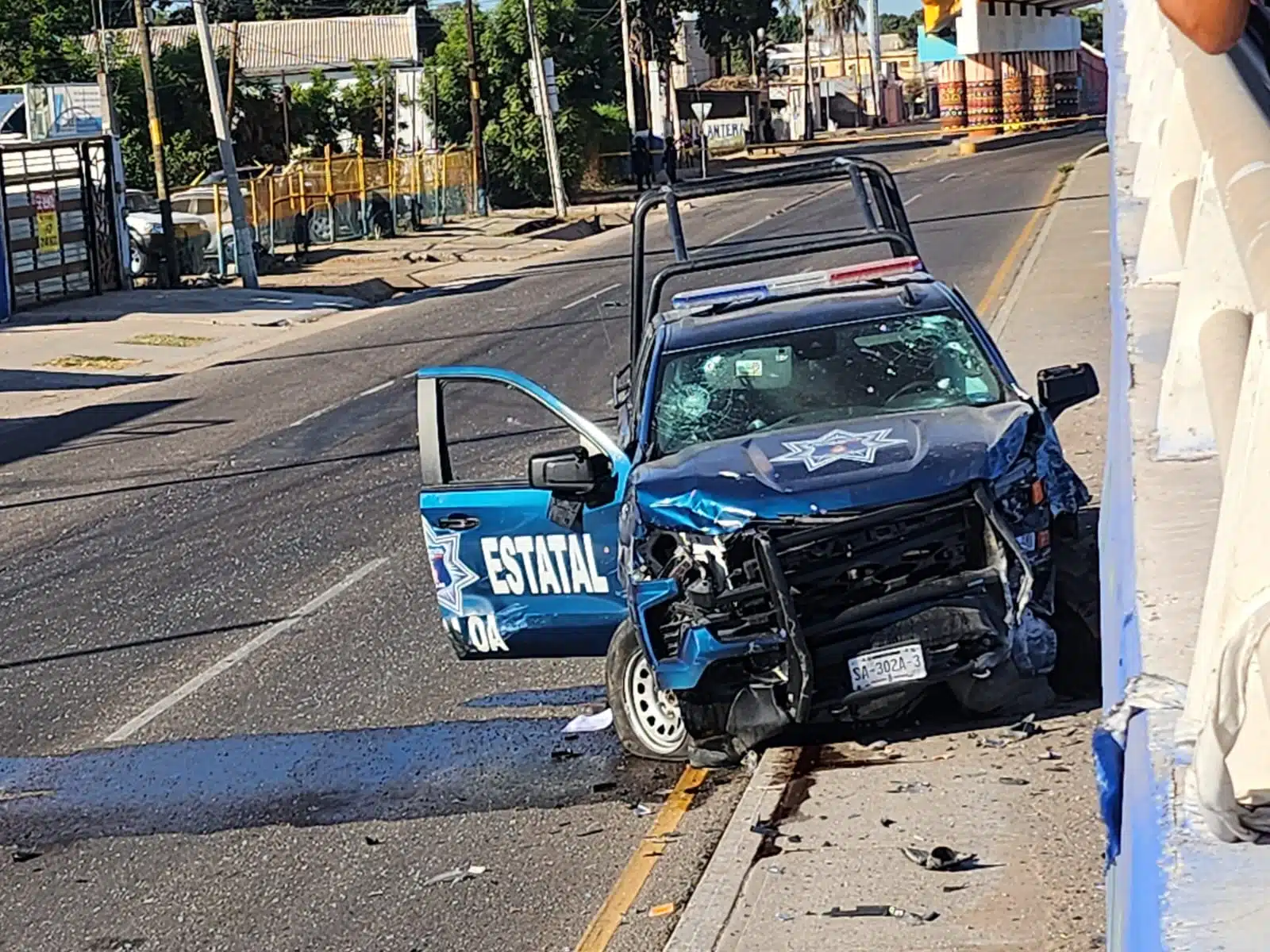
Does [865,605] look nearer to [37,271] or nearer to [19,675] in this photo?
[19,675]

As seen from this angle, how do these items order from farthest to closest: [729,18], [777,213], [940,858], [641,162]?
[729,18] < [641,162] < [777,213] < [940,858]

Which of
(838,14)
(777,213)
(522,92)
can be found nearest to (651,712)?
(777,213)

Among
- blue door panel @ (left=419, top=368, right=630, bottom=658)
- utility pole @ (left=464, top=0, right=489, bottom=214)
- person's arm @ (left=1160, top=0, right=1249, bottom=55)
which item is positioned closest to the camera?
person's arm @ (left=1160, top=0, right=1249, bottom=55)

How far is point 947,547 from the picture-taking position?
696 cm

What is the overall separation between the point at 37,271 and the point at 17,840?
27.9m

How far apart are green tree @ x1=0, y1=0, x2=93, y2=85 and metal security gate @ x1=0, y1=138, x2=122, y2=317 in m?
34.5

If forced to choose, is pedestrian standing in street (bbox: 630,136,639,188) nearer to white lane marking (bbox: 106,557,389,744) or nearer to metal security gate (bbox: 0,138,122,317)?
metal security gate (bbox: 0,138,122,317)

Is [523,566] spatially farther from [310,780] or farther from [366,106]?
[366,106]

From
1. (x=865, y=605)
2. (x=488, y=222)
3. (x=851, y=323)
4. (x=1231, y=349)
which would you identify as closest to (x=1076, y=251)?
(x=851, y=323)

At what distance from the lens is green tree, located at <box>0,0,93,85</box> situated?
2721 inches

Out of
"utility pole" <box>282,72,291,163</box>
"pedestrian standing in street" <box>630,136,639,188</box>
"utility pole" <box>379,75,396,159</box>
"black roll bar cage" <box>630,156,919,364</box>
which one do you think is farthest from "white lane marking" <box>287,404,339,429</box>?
"utility pole" <box>379,75,396,159</box>

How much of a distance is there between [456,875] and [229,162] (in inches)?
1144

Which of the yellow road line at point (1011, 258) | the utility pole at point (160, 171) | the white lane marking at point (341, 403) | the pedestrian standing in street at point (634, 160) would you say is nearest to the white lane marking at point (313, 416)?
the white lane marking at point (341, 403)

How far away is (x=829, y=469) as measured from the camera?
7074 millimetres
